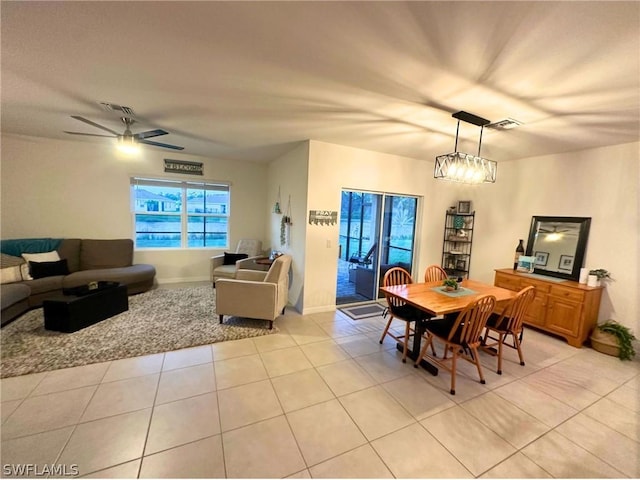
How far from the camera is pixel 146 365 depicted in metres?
Answer: 2.49

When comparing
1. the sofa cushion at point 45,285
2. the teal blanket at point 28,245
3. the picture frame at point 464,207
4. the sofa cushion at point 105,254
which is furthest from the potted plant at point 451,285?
the teal blanket at point 28,245

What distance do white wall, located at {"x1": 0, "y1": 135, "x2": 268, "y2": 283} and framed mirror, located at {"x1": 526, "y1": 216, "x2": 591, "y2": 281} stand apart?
5.91 metres

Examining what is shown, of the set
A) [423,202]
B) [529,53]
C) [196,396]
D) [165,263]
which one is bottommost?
[196,396]

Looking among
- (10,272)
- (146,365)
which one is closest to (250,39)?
(146,365)

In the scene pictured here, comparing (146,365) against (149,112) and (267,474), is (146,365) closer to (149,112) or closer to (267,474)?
(267,474)

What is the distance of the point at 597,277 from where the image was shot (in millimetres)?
3299

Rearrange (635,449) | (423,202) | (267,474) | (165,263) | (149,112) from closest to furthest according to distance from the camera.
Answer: (267,474) → (635,449) → (149,112) → (423,202) → (165,263)

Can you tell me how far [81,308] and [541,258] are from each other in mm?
6561

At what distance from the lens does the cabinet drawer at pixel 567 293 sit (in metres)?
3.18

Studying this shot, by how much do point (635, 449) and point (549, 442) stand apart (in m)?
0.59

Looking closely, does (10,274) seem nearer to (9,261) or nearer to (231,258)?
(9,261)

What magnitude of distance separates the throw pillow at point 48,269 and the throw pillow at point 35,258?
0.06 meters

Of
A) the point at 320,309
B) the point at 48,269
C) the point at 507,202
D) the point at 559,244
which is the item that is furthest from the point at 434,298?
the point at 48,269

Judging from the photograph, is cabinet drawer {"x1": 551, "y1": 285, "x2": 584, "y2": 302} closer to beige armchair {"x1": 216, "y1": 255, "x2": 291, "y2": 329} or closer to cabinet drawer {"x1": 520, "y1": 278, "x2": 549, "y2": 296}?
cabinet drawer {"x1": 520, "y1": 278, "x2": 549, "y2": 296}
